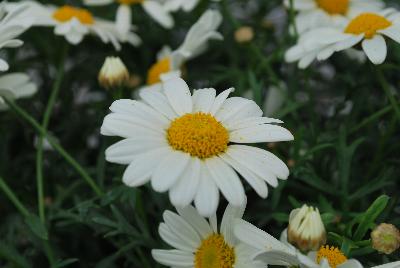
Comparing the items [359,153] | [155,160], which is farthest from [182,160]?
[359,153]

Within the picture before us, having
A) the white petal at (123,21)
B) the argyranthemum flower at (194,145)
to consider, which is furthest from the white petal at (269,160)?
the white petal at (123,21)

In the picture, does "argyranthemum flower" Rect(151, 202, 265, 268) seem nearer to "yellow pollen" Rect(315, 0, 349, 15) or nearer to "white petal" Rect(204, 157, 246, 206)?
"white petal" Rect(204, 157, 246, 206)

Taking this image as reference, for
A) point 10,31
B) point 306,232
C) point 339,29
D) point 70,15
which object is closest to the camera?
point 306,232

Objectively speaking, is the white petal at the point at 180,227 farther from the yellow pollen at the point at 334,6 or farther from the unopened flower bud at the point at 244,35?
the yellow pollen at the point at 334,6

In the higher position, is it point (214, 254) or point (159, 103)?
point (159, 103)

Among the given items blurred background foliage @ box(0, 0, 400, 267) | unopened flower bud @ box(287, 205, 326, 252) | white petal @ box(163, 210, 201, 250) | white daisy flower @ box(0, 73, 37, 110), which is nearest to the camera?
unopened flower bud @ box(287, 205, 326, 252)

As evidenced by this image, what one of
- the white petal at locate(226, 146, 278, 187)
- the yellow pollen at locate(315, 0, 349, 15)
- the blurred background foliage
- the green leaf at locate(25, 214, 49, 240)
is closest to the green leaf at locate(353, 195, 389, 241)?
the blurred background foliage

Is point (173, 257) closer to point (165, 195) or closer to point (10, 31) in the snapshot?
point (165, 195)

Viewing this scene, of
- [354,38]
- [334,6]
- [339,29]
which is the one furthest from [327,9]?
[354,38]
